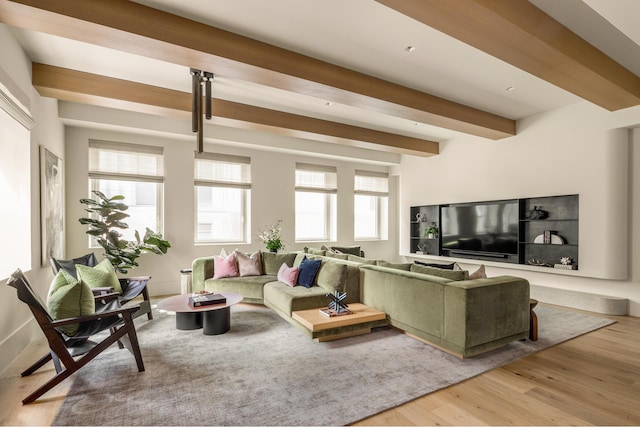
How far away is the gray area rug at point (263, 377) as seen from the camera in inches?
86.6

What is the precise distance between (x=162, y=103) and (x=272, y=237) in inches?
120

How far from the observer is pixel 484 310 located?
3.12 metres

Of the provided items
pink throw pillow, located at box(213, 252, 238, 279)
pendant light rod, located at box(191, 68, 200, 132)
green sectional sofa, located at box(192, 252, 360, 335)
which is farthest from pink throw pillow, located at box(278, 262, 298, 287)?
pendant light rod, located at box(191, 68, 200, 132)

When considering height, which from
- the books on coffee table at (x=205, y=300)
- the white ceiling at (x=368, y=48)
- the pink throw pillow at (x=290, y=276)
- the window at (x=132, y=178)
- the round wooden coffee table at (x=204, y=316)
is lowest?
the round wooden coffee table at (x=204, y=316)

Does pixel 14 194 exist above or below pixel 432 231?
above

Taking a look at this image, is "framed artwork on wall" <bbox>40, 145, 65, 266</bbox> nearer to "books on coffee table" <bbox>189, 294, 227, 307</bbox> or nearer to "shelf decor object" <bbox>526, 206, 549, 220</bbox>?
"books on coffee table" <bbox>189, 294, 227, 307</bbox>

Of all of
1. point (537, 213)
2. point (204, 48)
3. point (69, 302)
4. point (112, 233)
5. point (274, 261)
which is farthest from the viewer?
point (537, 213)

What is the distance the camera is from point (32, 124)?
3520mm

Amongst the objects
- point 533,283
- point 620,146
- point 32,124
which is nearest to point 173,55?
point 32,124

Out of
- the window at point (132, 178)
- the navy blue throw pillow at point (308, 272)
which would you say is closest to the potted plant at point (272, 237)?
the navy blue throw pillow at point (308, 272)

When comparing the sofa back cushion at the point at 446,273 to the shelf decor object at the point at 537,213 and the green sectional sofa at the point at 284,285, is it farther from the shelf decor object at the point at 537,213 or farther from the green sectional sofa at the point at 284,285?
the shelf decor object at the point at 537,213

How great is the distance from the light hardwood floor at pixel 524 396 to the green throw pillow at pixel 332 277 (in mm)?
1895

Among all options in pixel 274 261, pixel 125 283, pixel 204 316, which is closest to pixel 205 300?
pixel 204 316

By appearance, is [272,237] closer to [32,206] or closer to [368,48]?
[32,206]
